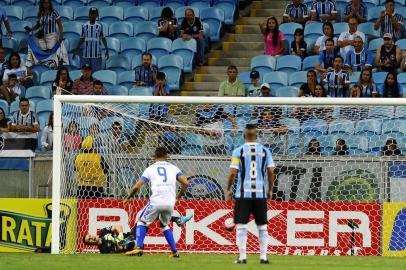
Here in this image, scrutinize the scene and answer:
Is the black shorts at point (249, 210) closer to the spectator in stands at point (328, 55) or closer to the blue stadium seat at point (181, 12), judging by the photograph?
the spectator in stands at point (328, 55)

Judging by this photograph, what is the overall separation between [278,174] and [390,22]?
5.29 m

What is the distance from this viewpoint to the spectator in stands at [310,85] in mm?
20156

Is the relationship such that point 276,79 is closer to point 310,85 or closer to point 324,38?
point 324,38

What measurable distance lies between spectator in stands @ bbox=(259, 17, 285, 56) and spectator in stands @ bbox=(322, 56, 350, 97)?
2030mm

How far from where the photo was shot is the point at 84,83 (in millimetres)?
21891

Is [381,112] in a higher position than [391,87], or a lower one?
lower

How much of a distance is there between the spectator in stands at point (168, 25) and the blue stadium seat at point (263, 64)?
6.76 feet

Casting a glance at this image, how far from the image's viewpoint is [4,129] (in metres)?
20.5

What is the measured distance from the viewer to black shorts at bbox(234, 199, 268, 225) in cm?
1468

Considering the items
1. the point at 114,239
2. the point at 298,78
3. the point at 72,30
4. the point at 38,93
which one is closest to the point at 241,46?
the point at 298,78

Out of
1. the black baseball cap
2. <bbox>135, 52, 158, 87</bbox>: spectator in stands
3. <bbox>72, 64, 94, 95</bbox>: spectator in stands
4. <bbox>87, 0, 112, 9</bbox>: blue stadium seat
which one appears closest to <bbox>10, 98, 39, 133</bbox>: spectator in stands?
<bbox>72, 64, 94, 95</bbox>: spectator in stands

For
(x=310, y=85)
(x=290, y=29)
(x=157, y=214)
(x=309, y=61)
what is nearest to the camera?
(x=157, y=214)

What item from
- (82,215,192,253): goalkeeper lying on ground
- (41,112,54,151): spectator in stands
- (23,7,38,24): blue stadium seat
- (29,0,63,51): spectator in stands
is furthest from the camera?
(23,7,38,24): blue stadium seat

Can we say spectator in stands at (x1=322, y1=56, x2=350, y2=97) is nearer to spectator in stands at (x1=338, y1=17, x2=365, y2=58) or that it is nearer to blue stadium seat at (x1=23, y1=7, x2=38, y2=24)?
spectator in stands at (x1=338, y1=17, x2=365, y2=58)
